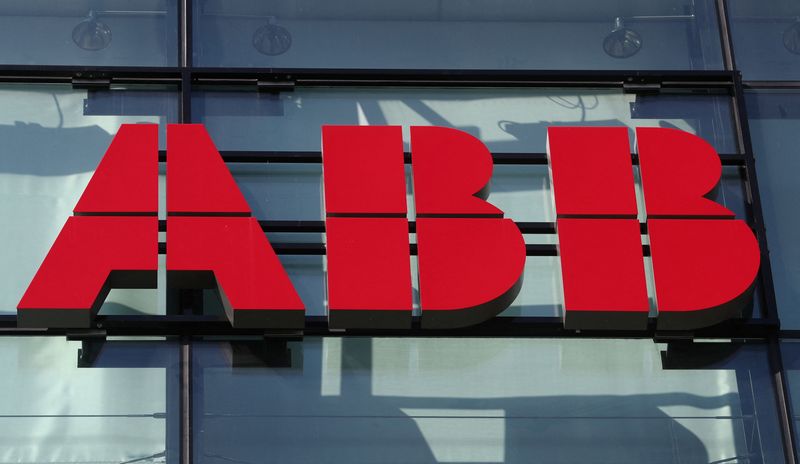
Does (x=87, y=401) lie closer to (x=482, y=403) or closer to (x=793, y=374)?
Answer: (x=482, y=403)

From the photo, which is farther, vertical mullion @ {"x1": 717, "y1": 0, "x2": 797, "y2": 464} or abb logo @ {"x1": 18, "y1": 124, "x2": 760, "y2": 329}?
vertical mullion @ {"x1": 717, "y1": 0, "x2": 797, "y2": 464}

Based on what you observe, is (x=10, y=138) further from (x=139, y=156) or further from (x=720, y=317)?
(x=720, y=317)

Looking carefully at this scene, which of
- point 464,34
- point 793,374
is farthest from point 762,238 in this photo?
point 464,34

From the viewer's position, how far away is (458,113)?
13023mm

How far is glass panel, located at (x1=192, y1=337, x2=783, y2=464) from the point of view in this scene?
11.3 meters

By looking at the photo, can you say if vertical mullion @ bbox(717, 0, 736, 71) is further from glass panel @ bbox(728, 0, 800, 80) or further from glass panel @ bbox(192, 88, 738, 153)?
glass panel @ bbox(192, 88, 738, 153)

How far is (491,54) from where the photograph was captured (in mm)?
13453

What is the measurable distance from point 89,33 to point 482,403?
5090 millimetres

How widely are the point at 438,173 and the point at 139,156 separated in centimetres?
257

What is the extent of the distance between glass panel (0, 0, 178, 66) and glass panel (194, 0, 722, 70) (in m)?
0.38

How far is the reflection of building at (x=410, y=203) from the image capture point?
37.1ft

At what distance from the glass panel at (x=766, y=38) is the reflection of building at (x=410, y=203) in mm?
22

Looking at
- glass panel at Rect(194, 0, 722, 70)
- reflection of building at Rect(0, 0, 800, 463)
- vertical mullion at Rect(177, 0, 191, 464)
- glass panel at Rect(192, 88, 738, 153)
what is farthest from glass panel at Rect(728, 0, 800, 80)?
vertical mullion at Rect(177, 0, 191, 464)

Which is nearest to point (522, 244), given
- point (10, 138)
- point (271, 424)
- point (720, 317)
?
point (720, 317)
